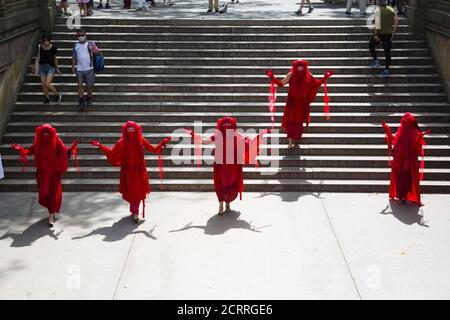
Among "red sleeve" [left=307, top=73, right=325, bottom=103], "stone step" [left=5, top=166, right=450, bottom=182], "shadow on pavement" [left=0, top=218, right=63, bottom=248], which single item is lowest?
"shadow on pavement" [left=0, top=218, right=63, bottom=248]

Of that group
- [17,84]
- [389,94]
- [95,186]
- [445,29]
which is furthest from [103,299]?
[445,29]

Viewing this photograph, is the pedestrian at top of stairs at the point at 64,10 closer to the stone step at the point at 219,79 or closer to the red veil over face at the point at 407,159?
the stone step at the point at 219,79

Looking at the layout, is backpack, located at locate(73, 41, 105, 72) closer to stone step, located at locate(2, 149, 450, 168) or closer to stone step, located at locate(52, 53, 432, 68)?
stone step, located at locate(52, 53, 432, 68)

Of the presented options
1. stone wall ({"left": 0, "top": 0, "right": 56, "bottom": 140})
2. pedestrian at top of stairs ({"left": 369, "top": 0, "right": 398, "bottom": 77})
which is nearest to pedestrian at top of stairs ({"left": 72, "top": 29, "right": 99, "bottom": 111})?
stone wall ({"left": 0, "top": 0, "right": 56, "bottom": 140})

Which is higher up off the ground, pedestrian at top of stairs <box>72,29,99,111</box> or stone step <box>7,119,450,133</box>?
pedestrian at top of stairs <box>72,29,99,111</box>

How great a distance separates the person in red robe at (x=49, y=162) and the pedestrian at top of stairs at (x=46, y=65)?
380 centimetres

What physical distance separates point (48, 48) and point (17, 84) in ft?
3.68

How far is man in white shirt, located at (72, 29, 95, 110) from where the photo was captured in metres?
13.4

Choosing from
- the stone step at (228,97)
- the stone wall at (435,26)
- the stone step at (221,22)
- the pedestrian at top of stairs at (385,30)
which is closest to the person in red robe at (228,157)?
the stone step at (228,97)

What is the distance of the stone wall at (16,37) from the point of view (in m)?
13.3

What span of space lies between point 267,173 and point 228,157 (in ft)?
5.84

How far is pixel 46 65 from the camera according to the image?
541 inches

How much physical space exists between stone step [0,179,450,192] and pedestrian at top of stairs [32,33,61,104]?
104 inches

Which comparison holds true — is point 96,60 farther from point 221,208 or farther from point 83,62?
point 221,208
